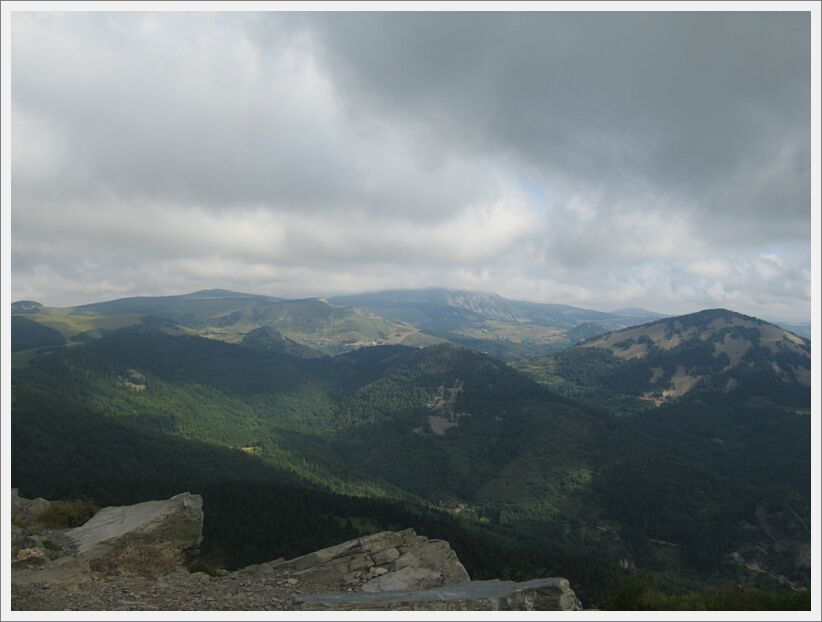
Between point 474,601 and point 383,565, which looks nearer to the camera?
point 474,601

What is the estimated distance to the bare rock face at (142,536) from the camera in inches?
717

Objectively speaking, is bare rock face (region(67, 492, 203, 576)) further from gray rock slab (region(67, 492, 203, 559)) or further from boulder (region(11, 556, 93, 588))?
boulder (region(11, 556, 93, 588))

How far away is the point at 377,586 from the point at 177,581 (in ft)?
25.2

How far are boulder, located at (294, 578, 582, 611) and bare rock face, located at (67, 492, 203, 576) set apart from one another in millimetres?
8240

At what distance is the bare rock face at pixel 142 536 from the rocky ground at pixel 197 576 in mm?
54

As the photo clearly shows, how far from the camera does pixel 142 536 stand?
69.5 feet

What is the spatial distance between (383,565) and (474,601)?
7519mm

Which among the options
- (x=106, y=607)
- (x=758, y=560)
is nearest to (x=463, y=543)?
(x=106, y=607)

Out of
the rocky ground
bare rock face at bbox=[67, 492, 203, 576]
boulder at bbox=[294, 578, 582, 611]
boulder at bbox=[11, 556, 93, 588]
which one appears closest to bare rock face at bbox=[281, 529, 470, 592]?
the rocky ground

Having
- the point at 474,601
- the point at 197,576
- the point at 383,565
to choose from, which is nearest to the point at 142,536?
the point at 197,576

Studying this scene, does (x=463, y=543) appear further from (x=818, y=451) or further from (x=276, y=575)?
(x=818, y=451)

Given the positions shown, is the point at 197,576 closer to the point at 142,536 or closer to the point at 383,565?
the point at 142,536

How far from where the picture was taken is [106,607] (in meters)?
13.5

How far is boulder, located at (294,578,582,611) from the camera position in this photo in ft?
45.5
